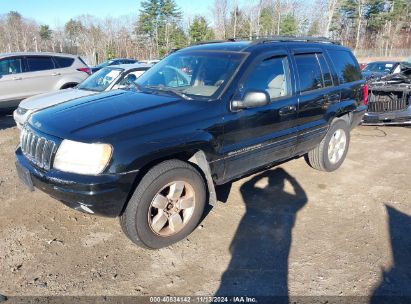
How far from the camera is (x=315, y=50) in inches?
186

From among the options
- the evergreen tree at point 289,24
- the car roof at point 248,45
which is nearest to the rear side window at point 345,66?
the car roof at point 248,45

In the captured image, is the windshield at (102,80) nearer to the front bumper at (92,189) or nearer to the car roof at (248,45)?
the car roof at (248,45)

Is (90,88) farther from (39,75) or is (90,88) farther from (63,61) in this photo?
(63,61)

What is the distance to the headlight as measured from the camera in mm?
2834

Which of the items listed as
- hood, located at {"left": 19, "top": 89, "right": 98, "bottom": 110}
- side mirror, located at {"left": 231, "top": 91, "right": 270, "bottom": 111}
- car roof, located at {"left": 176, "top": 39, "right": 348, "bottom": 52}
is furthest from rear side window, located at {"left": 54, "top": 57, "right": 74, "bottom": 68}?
side mirror, located at {"left": 231, "top": 91, "right": 270, "bottom": 111}

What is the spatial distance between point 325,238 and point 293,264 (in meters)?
0.64

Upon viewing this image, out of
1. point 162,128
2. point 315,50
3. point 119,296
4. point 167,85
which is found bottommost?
point 119,296

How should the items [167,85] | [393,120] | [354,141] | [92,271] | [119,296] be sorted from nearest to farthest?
[119,296], [92,271], [167,85], [354,141], [393,120]

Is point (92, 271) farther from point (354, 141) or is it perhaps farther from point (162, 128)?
point (354, 141)

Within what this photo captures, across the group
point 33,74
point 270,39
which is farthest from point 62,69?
point 270,39

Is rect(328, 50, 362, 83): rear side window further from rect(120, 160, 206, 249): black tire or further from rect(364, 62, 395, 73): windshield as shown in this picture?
rect(364, 62, 395, 73): windshield

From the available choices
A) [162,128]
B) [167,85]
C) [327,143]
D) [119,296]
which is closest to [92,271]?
[119,296]

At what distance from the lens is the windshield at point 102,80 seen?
22.9 ft

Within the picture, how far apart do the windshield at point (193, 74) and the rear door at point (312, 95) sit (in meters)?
1.05
